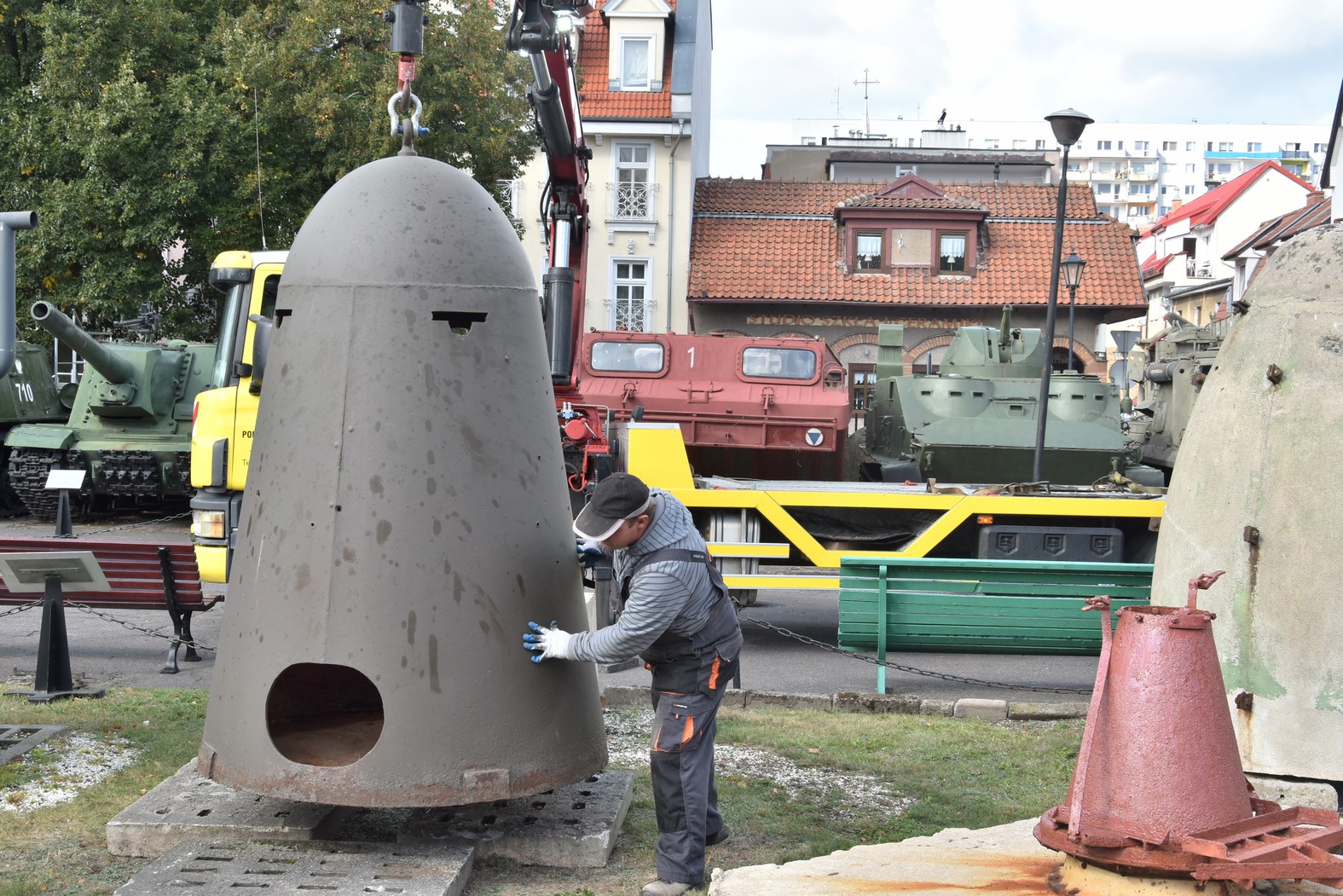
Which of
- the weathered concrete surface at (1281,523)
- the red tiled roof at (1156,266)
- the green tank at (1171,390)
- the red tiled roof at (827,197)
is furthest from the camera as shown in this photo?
the red tiled roof at (1156,266)

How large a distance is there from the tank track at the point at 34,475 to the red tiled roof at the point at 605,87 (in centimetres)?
1544

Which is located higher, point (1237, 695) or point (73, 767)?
point (1237, 695)

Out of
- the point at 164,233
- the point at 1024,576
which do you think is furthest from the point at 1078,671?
the point at 164,233

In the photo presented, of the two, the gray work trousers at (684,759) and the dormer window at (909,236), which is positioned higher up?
the dormer window at (909,236)

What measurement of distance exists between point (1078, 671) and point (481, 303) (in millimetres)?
6610

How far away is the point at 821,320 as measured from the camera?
1224 inches

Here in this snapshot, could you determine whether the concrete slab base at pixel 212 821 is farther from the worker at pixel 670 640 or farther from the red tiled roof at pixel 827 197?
the red tiled roof at pixel 827 197

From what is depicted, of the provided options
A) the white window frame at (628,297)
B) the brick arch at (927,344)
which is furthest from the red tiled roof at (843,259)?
the white window frame at (628,297)

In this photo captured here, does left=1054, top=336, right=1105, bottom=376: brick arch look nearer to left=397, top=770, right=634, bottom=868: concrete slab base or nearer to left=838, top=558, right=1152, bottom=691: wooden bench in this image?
left=838, top=558, right=1152, bottom=691: wooden bench

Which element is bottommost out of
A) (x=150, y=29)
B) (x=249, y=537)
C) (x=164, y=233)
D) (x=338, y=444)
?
(x=249, y=537)

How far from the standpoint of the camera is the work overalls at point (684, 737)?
4543 millimetres

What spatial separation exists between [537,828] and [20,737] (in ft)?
9.56

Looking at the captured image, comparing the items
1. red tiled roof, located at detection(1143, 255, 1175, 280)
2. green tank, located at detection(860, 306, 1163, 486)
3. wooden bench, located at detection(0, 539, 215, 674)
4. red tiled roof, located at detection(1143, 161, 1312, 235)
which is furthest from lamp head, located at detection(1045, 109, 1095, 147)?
red tiled roof, located at detection(1143, 255, 1175, 280)

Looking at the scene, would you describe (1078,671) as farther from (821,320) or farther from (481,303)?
(821,320)
